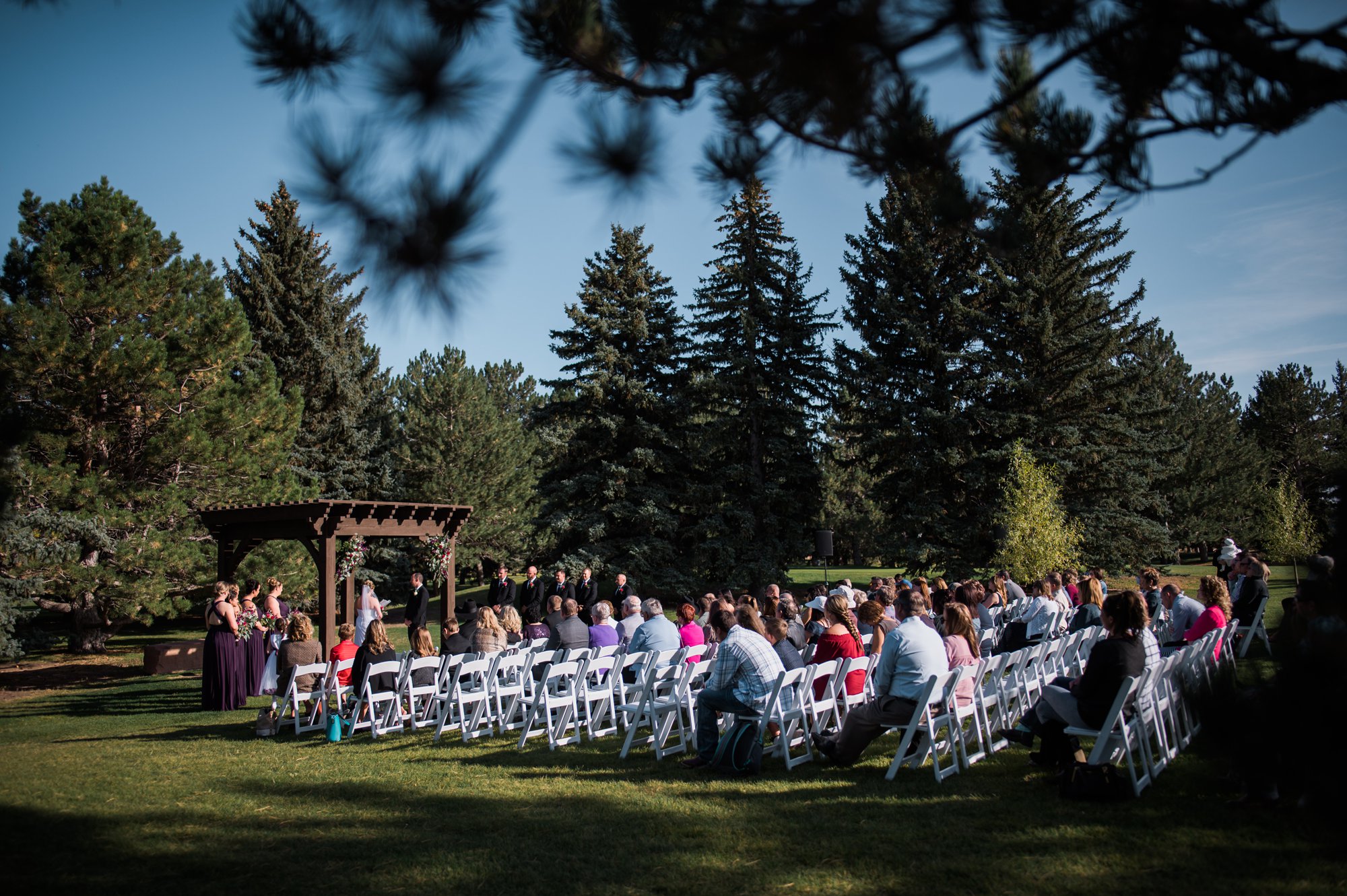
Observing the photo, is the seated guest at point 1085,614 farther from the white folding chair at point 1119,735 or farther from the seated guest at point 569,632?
the seated guest at point 569,632

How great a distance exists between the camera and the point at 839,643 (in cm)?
773

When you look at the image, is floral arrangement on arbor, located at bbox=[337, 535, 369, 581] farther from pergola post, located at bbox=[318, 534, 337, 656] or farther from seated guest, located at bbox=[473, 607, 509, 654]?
seated guest, located at bbox=[473, 607, 509, 654]

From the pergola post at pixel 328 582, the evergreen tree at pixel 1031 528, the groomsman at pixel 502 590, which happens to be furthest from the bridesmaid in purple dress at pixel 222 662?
the evergreen tree at pixel 1031 528

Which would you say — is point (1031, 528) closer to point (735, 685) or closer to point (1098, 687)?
point (735, 685)

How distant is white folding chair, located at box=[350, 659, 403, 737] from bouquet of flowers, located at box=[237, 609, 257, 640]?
3.39 metres

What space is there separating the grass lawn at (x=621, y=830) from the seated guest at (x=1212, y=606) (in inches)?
100

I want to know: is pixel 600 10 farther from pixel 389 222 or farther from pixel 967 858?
pixel 967 858

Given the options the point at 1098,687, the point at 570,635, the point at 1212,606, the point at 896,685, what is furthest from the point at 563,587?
the point at 1098,687

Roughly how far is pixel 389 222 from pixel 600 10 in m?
1.15

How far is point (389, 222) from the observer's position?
342 cm

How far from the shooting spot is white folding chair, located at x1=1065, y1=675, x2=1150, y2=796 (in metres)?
5.35

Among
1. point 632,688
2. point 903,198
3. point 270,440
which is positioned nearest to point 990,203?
point 903,198

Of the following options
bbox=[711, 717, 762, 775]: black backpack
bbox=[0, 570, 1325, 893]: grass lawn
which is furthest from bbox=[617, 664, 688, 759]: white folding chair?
bbox=[711, 717, 762, 775]: black backpack

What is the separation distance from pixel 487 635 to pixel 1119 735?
21.3 feet
